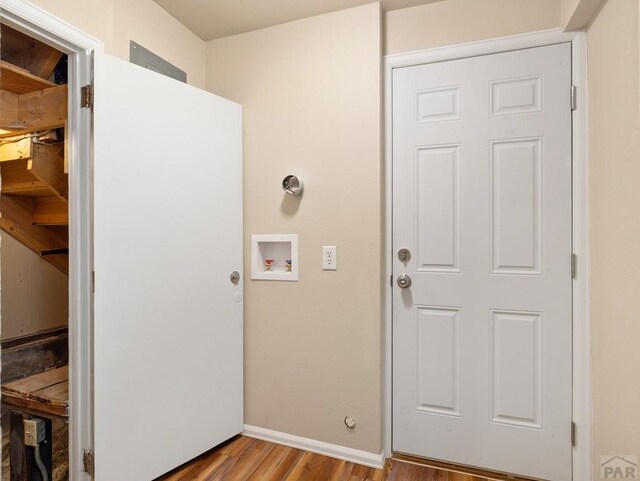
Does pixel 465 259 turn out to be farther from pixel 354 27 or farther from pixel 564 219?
pixel 354 27

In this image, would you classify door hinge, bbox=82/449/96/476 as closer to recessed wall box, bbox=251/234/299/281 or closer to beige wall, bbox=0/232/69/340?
recessed wall box, bbox=251/234/299/281

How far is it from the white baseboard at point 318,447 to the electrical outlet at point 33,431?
3.32ft

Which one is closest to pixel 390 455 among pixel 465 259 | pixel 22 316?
pixel 465 259

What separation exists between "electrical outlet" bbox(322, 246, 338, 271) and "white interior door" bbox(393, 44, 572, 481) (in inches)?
13.0

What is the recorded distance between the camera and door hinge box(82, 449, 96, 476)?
58.7 inches

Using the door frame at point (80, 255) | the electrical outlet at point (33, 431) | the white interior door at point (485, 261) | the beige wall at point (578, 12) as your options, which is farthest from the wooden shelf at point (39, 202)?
the beige wall at point (578, 12)

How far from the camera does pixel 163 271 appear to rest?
171cm

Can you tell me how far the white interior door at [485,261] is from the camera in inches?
66.9

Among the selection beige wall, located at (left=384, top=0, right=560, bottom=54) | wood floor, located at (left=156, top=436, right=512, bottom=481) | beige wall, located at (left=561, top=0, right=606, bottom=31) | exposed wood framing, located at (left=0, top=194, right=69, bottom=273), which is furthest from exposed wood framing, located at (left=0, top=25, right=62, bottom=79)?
beige wall, located at (left=561, top=0, right=606, bottom=31)

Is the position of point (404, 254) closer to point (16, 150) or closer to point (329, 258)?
point (329, 258)

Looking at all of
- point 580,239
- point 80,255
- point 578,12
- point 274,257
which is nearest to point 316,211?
point 274,257

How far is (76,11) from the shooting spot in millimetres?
1467

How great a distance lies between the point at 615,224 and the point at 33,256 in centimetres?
331

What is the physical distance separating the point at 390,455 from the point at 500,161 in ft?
5.33
